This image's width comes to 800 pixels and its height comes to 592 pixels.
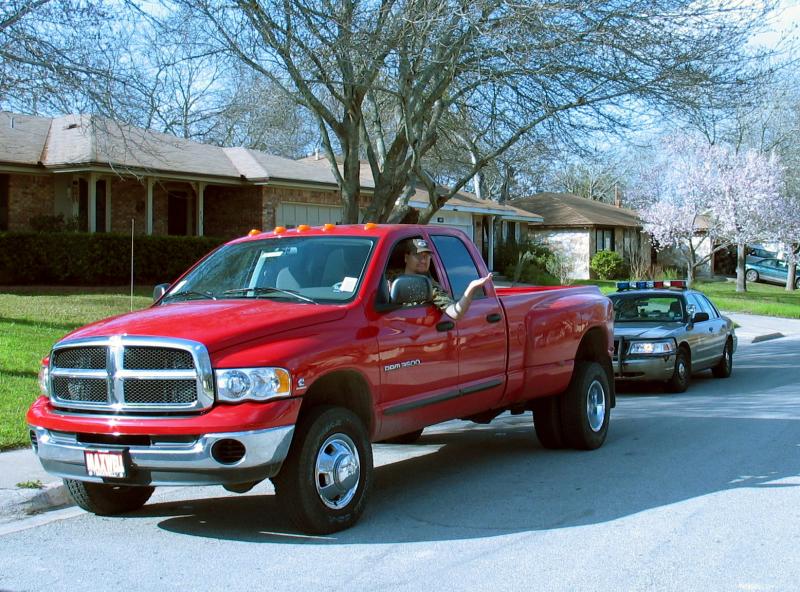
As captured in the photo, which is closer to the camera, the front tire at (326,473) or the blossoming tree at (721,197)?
the front tire at (326,473)

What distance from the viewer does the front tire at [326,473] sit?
5.66 m

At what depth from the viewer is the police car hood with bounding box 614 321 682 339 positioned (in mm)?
13297

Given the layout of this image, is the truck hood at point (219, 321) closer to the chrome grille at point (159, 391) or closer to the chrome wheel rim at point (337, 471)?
the chrome grille at point (159, 391)

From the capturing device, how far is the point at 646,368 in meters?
13.1

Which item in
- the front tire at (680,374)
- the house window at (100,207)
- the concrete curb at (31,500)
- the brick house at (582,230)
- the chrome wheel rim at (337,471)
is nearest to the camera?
the chrome wheel rim at (337,471)

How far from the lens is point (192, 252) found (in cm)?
2500

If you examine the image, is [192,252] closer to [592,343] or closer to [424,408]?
[592,343]

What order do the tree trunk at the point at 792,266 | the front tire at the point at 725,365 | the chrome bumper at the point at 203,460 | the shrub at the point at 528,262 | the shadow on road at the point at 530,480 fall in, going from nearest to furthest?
the chrome bumper at the point at 203,460 → the shadow on road at the point at 530,480 → the front tire at the point at 725,365 → the shrub at the point at 528,262 → the tree trunk at the point at 792,266

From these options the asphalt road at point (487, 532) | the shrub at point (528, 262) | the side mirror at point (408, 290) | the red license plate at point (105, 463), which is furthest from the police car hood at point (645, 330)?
the shrub at point (528, 262)

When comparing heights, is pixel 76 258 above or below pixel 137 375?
above

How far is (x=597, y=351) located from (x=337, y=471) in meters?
4.17

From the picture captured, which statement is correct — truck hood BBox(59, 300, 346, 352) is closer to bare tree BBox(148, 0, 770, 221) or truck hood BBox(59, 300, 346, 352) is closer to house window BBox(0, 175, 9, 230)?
bare tree BBox(148, 0, 770, 221)

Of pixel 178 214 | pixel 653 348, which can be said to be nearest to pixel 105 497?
pixel 653 348

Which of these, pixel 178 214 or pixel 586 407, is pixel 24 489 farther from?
pixel 178 214
